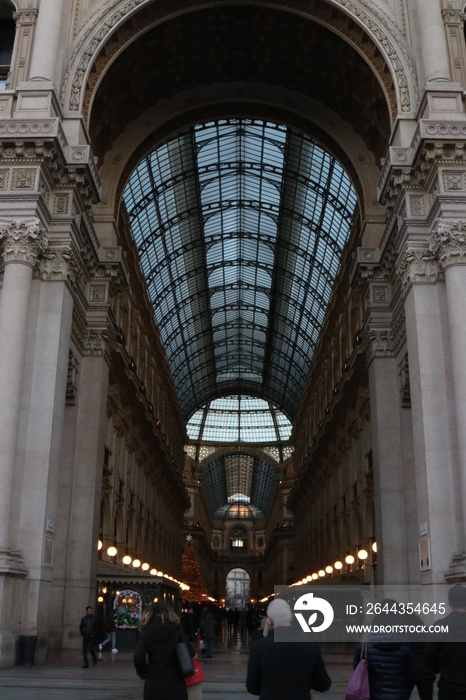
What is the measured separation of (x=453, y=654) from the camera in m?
6.61


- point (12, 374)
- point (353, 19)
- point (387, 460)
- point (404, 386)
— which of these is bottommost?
point (387, 460)

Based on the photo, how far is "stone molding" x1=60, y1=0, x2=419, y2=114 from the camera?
22.4 metres

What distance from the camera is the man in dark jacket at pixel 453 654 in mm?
6496

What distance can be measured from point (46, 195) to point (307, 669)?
58.3 ft

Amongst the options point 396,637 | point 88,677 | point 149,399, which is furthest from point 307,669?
point 149,399

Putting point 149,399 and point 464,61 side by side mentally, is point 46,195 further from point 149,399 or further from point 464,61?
point 149,399

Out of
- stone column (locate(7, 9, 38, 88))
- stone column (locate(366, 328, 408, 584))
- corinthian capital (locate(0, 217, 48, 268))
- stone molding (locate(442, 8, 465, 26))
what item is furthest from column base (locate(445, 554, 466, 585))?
stone column (locate(7, 9, 38, 88))

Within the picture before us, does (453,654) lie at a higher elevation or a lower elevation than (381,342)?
lower

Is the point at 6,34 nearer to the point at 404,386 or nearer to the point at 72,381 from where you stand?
the point at 72,381

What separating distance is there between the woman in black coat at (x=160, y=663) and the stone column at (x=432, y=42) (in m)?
18.7

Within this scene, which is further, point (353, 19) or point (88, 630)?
point (353, 19)

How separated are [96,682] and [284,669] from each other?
10.9 metres

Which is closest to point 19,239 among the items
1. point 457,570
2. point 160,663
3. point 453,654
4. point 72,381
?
point 72,381

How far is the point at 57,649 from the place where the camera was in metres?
21.8
